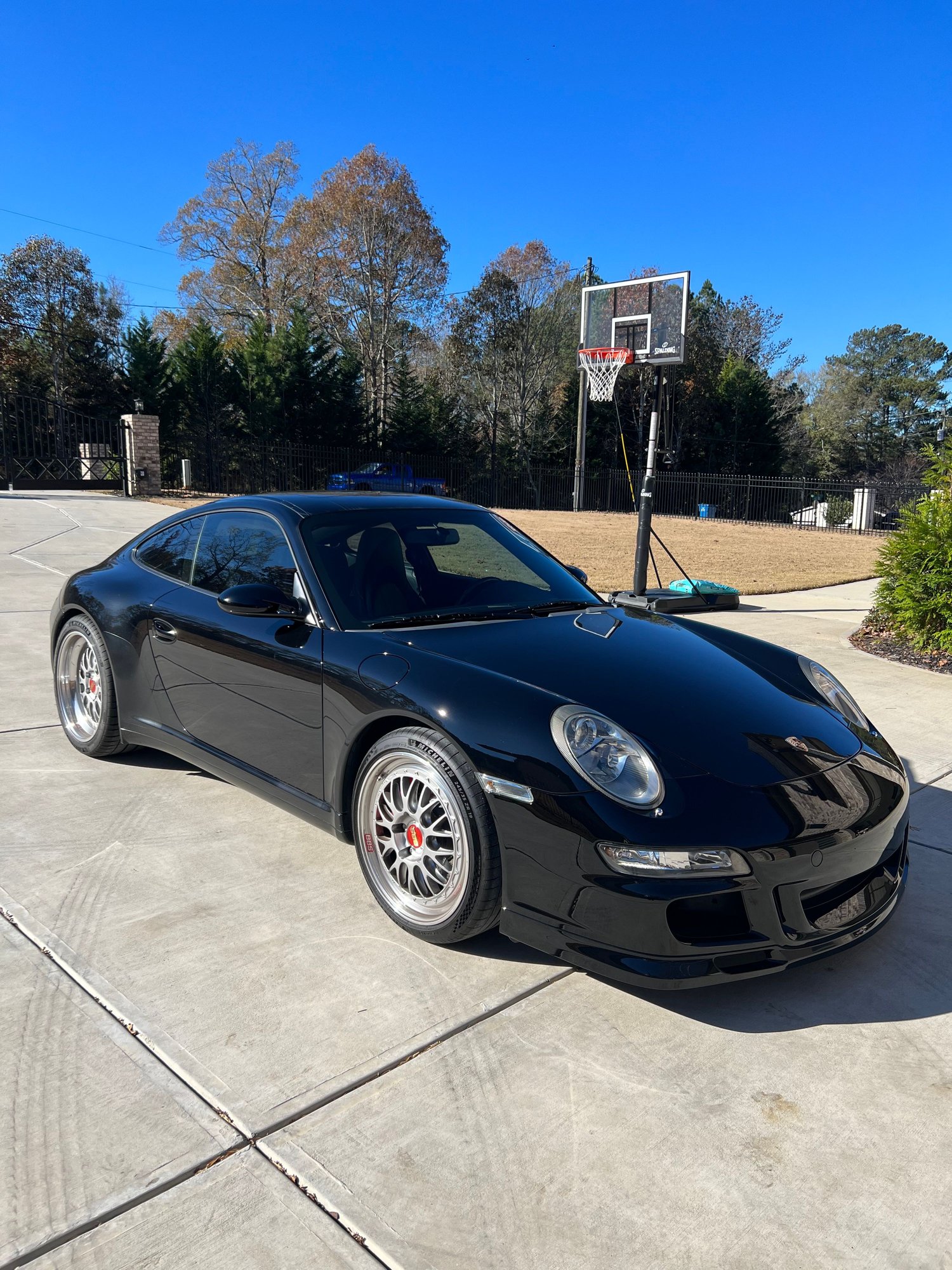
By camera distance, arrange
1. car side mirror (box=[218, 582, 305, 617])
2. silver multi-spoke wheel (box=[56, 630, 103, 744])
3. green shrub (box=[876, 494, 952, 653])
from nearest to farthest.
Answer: car side mirror (box=[218, 582, 305, 617]), silver multi-spoke wheel (box=[56, 630, 103, 744]), green shrub (box=[876, 494, 952, 653])

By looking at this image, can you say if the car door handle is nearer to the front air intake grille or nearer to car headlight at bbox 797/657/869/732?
the front air intake grille

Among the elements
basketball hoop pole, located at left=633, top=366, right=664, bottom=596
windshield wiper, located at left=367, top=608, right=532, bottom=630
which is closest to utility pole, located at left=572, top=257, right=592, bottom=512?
basketball hoop pole, located at left=633, top=366, right=664, bottom=596

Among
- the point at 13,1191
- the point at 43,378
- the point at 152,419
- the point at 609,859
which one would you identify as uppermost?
the point at 43,378

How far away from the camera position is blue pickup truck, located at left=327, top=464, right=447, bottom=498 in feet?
95.3

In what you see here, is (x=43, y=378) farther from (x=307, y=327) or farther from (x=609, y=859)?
(x=609, y=859)

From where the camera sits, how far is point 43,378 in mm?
36062

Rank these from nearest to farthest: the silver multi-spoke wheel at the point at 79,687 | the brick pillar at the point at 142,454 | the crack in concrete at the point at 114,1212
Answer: the crack in concrete at the point at 114,1212 → the silver multi-spoke wheel at the point at 79,687 → the brick pillar at the point at 142,454

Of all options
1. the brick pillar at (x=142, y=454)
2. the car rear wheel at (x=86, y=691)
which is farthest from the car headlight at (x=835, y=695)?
the brick pillar at (x=142, y=454)

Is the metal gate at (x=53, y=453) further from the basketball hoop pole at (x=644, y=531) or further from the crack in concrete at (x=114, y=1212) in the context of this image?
the crack in concrete at (x=114, y=1212)

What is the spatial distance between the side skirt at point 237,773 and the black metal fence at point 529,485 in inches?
797

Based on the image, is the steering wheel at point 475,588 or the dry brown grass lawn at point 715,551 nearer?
the steering wheel at point 475,588

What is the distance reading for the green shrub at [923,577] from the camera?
24.5ft

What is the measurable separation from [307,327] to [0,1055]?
108 feet

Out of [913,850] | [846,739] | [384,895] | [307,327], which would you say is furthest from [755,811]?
[307,327]
